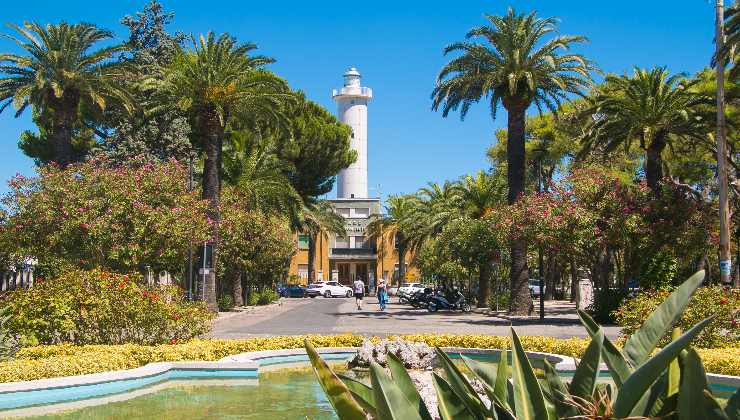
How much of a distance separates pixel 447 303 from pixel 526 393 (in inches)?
1377

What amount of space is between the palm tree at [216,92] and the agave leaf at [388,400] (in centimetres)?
2650

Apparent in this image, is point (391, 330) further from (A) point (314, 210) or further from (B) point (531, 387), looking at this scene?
(A) point (314, 210)

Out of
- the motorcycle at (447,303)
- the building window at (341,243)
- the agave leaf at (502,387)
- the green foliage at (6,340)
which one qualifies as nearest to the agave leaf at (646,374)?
the agave leaf at (502,387)

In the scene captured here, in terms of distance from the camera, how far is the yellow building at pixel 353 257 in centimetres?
8462

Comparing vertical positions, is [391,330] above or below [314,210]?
below

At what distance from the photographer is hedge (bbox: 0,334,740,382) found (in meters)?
A: 11.9

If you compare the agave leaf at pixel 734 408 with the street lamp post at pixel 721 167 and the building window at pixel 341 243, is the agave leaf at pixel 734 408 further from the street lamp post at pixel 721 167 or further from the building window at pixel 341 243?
the building window at pixel 341 243

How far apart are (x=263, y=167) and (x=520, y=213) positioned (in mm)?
19500

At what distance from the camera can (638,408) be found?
8.97ft

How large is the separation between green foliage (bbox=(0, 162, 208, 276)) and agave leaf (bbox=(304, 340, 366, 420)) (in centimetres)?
2259

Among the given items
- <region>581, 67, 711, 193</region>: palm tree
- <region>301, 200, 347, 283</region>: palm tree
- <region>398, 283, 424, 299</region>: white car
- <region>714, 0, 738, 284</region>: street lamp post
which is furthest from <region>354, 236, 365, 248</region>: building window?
<region>714, 0, 738, 284</region>: street lamp post

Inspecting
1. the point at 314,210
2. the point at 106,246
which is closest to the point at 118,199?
the point at 106,246

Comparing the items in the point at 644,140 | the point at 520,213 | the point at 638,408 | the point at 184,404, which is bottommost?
the point at 184,404

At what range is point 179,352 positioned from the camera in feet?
47.1
